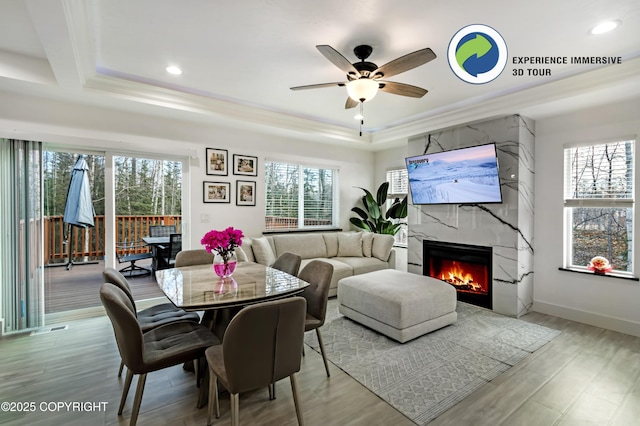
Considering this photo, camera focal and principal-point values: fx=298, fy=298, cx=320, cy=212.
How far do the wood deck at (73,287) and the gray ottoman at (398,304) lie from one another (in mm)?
2582

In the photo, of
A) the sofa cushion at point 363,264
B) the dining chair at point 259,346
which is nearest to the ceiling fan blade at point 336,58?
the dining chair at point 259,346

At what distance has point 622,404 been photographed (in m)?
2.10

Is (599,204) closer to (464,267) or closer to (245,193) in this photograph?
(464,267)

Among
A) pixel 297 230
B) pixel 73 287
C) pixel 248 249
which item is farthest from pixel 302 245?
pixel 73 287

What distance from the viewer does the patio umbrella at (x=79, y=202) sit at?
3.59 meters

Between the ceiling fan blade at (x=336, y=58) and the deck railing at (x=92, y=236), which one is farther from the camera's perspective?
the deck railing at (x=92, y=236)

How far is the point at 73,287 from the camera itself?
12.9 feet

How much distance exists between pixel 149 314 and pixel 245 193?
260cm

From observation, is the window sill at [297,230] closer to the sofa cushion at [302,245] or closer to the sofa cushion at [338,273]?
the sofa cushion at [302,245]

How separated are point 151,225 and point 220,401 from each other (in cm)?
291

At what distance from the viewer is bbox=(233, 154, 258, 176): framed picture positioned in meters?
4.67

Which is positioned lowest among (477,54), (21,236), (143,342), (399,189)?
(143,342)

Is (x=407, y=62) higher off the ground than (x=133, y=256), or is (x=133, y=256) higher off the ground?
(x=407, y=62)

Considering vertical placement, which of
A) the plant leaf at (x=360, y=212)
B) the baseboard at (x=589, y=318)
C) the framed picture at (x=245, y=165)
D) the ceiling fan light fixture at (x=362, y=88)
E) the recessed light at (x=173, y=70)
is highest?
the recessed light at (x=173, y=70)
